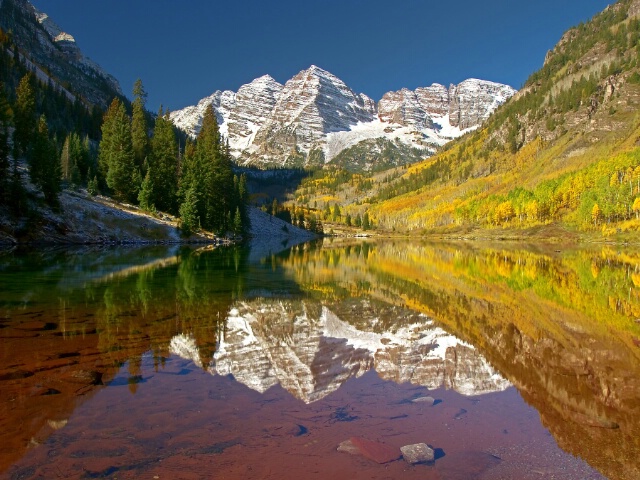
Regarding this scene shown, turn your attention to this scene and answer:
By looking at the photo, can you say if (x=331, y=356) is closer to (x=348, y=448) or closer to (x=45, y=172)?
(x=348, y=448)

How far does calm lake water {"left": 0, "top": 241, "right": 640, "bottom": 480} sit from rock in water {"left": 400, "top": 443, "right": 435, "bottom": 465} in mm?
175

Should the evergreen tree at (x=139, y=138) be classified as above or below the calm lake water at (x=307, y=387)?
above

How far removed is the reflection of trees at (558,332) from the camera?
9.60 meters

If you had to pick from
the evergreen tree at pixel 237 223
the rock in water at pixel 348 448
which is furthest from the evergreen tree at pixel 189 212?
the rock in water at pixel 348 448

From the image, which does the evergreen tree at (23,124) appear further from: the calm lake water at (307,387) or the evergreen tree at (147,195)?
the calm lake water at (307,387)

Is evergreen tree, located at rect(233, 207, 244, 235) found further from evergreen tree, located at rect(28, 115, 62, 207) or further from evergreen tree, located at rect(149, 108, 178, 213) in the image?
evergreen tree, located at rect(28, 115, 62, 207)

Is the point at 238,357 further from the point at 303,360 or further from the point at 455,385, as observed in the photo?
the point at 455,385

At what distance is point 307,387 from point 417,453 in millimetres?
4017

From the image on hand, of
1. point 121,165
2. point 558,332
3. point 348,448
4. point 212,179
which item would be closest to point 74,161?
point 121,165

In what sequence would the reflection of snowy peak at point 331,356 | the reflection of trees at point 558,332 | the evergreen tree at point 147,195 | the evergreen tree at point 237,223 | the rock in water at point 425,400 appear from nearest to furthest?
the reflection of trees at point 558,332 → the rock in water at point 425,400 → the reflection of snowy peak at point 331,356 → the evergreen tree at point 147,195 → the evergreen tree at point 237,223

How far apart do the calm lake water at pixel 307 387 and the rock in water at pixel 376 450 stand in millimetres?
41

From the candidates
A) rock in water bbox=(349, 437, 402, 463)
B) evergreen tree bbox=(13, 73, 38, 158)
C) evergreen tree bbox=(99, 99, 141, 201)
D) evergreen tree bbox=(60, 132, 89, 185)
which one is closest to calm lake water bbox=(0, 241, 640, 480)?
rock in water bbox=(349, 437, 402, 463)

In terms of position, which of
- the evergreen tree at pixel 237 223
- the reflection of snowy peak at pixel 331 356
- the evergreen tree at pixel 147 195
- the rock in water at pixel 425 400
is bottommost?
the rock in water at pixel 425 400

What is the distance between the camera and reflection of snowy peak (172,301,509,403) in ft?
40.2
